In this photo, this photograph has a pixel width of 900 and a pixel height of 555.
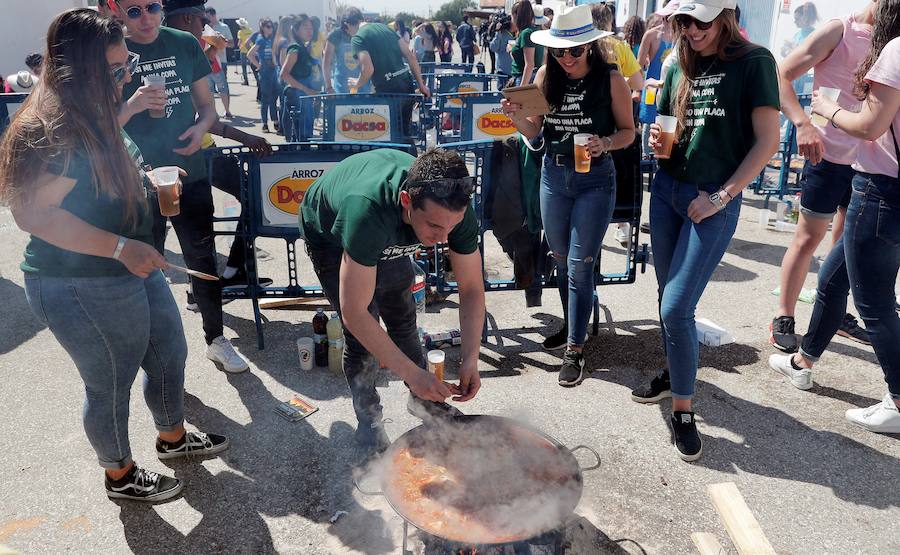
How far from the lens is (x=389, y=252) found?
10.00 ft

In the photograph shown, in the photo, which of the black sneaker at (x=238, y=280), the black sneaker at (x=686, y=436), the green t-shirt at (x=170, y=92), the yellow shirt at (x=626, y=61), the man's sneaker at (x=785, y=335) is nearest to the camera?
the black sneaker at (x=686, y=436)

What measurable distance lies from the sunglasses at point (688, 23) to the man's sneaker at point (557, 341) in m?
2.28

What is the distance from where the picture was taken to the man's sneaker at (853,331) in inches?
187

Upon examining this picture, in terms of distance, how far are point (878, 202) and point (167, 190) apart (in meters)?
3.58

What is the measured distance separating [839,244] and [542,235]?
1930 mm

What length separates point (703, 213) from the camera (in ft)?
10.7

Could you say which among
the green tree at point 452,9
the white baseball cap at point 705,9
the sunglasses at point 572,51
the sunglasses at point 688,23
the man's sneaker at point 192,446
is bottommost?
the man's sneaker at point 192,446

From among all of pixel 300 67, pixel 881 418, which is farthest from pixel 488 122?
pixel 881 418

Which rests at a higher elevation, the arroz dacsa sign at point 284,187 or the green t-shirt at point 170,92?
the green t-shirt at point 170,92

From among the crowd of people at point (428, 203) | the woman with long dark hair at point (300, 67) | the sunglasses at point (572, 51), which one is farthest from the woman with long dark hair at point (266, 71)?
the sunglasses at point (572, 51)

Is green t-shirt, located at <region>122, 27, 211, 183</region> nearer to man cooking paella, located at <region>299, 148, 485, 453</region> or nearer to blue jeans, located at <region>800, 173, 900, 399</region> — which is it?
man cooking paella, located at <region>299, 148, 485, 453</region>

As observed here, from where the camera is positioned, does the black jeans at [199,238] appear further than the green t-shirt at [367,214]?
Yes

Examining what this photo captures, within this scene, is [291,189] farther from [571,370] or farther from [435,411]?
[571,370]

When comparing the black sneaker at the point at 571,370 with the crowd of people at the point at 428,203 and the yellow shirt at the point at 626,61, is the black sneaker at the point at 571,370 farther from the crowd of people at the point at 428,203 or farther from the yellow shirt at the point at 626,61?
the yellow shirt at the point at 626,61
